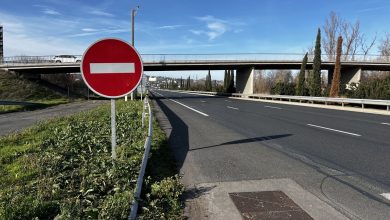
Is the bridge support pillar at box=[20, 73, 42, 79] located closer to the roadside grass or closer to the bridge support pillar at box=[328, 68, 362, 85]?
the bridge support pillar at box=[328, 68, 362, 85]

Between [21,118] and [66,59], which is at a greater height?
[66,59]

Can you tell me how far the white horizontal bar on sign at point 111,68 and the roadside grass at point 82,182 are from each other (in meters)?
1.49

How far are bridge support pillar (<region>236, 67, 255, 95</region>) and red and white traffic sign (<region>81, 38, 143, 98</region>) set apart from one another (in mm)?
51212

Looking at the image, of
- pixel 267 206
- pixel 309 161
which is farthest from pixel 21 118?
pixel 267 206

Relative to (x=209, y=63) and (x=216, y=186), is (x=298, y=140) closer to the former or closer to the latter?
(x=216, y=186)

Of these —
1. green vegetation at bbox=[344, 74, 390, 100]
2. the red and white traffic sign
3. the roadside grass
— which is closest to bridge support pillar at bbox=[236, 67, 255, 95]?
green vegetation at bbox=[344, 74, 390, 100]

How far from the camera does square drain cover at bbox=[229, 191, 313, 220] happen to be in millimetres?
4480

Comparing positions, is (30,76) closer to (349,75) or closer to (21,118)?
(21,118)

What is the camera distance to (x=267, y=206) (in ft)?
15.9

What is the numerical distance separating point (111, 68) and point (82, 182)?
181 centimetres

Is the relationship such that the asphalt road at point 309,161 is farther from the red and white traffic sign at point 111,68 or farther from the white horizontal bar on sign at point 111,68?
the white horizontal bar on sign at point 111,68

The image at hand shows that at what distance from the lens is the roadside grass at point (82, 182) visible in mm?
4117

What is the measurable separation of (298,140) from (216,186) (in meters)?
5.45

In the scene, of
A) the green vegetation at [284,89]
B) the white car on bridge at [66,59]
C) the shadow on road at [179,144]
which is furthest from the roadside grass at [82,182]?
the white car on bridge at [66,59]
